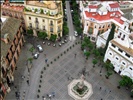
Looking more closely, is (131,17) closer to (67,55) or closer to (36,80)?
(67,55)

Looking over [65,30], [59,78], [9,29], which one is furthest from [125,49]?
[9,29]

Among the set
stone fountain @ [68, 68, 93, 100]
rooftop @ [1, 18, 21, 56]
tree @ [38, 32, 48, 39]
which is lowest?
stone fountain @ [68, 68, 93, 100]

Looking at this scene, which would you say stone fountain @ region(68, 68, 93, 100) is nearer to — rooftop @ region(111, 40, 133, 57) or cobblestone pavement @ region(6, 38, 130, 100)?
cobblestone pavement @ region(6, 38, 130, 100)

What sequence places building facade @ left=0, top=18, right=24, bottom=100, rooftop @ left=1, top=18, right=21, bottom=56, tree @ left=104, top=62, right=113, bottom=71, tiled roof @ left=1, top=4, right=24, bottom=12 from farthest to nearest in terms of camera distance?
tiled roof @ left=1, top=4, right=24, bottom=12 < tree @ left=104, top=62, right=113, bottom=71 < rooftop @ left=1, top=18, right=21, bottom=56 < building facade @ left=0, top=18, right=24, bottom=100

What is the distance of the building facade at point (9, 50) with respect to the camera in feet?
209

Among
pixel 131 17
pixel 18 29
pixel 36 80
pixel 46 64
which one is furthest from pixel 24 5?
pixel 131 17

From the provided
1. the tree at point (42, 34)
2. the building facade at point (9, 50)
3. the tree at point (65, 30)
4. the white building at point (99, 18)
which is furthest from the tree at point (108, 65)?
the building facade at point (9, 50)

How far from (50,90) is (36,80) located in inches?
291

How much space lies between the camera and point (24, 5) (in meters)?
85.7

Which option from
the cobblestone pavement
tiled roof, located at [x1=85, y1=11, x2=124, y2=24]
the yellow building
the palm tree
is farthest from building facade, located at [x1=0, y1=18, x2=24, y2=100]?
the palm tree

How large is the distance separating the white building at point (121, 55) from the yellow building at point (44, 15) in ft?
88.2

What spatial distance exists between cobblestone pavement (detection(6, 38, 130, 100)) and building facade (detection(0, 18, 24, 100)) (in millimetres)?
2962

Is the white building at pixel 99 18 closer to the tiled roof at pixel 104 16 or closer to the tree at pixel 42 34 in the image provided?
the tiled roof at pixel 104 16

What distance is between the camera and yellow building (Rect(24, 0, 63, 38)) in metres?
83.1
